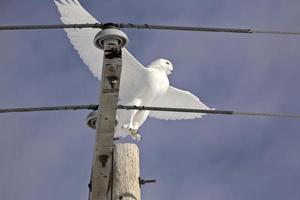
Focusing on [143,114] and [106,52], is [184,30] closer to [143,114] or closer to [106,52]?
[106,52]

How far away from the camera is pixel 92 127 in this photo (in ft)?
13.8

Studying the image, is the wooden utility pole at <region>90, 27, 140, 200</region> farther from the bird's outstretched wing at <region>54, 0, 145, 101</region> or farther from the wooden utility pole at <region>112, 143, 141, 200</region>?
the bird's outstretched wing at <region>54, 0, 145, 101</region>

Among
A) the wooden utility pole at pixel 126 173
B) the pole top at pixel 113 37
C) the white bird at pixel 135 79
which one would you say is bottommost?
the wooden utility pole at pixel 126 173

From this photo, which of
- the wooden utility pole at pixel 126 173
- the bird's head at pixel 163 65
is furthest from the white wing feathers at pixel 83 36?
the wooden utility pole at pixel 126 173

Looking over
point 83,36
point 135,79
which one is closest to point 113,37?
point 135,79

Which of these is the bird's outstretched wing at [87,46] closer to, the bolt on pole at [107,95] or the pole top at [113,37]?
the bolt on pole at [107,95]

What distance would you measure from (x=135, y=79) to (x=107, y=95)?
4.79 meters

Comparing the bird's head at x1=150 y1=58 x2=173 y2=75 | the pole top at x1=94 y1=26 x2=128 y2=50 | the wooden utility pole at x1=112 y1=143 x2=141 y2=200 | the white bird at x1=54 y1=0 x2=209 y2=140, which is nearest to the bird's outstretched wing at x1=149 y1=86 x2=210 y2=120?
the white bird at x1=54 y1=0 x2=209 y2=140

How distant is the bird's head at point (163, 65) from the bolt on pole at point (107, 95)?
4541 mm

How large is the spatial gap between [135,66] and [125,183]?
432 cm

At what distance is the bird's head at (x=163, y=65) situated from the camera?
8.57 metres

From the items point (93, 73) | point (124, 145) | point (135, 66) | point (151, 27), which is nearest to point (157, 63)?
point (135, 66)

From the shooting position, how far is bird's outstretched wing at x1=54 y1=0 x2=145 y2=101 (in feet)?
27.9

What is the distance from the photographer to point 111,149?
13.0 feet
